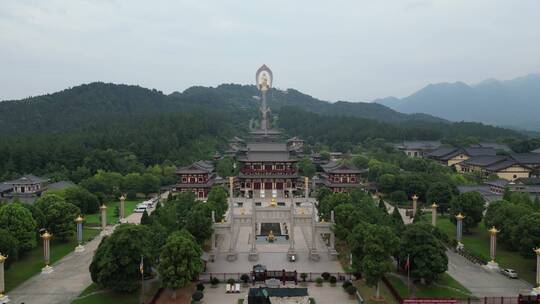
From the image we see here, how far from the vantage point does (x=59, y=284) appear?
1165 inches

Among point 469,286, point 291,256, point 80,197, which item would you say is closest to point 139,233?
point 291,256

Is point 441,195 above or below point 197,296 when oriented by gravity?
above

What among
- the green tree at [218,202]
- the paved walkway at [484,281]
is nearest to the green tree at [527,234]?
the paved walkway at [484,281]

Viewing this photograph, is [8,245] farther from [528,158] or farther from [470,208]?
[528,158]

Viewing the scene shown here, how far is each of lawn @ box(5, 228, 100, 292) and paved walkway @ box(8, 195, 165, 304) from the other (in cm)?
57

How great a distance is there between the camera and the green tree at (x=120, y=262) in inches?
1027

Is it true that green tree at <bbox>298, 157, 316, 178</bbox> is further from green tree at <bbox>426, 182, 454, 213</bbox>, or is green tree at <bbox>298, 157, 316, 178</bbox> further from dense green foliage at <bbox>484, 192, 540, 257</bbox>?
dense green foliage at <bbox>484, 192, 540, 257</bbox>

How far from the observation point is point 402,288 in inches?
1124

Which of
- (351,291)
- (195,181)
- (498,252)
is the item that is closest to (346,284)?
(351,291)

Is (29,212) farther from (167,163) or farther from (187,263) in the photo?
(167,163)

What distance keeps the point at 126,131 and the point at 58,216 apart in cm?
4966

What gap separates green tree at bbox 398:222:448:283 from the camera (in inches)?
1082

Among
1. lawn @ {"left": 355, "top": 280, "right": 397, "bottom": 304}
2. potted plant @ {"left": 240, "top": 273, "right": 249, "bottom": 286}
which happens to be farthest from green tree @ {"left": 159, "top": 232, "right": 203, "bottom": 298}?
lawn @ {"left": 355, "top": 280, "right": 397, "bottom": 304}

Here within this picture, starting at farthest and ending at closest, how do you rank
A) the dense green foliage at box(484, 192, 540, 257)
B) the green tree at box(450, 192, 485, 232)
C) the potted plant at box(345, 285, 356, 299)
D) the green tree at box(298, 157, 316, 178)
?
1. the green tree at box(298, 157, 316, 178)
2. the green tree at box(450, 192, 485, 232)
3. the dense green foliage at box(484, 192, 540, 257)
4. the potted plant at box(345, 285, 356, 299)
